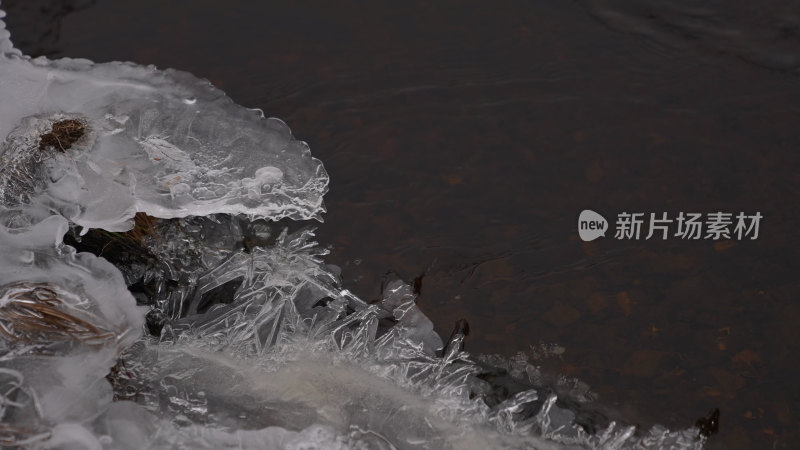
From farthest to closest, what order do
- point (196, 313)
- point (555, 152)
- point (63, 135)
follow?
point (555, 152) → point (63, 135) → point (196, 313)

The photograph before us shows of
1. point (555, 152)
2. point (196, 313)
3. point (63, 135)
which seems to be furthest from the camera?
point (555, 152)

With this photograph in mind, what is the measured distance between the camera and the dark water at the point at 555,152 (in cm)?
214

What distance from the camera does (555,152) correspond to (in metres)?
2.61

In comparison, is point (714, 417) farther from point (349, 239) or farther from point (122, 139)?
point (122, 139)

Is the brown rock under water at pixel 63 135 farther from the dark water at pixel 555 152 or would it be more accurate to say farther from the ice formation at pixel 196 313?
the dark water at pixel 555 152

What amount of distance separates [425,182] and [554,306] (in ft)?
2.06

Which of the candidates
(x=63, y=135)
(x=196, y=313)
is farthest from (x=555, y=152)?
(x=63, y=135)

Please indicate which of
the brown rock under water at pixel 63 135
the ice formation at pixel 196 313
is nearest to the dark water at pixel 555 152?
the ice formation at pixel 196 313

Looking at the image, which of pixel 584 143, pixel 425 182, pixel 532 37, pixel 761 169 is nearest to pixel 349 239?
pixel 425 182

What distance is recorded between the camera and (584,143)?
2627mm

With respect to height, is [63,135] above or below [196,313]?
above

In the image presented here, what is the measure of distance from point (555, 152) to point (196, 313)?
1.28 metres

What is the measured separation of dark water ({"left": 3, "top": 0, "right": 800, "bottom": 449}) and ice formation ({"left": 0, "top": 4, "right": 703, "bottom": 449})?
0.38 ft

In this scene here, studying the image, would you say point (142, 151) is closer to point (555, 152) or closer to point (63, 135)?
point (63, 135)
